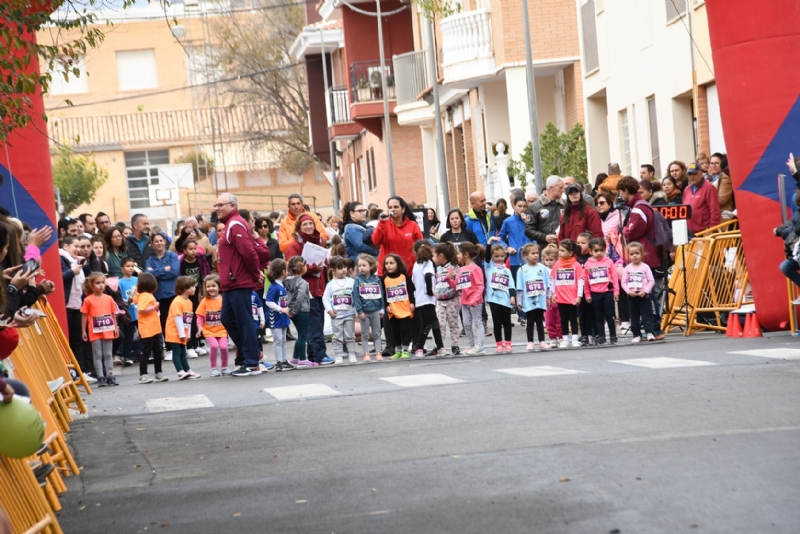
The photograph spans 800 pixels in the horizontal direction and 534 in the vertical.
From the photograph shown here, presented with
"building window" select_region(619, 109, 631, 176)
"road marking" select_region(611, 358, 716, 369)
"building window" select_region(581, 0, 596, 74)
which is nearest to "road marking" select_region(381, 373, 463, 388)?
"road marking" select_region(611, 358, 716, 369)

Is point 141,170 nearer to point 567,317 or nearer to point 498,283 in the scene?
point 498,283

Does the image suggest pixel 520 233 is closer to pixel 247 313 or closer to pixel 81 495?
pixel 247 313

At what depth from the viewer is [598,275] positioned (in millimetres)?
17188

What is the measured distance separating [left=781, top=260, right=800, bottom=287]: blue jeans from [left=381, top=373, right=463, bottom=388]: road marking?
3.92 meters

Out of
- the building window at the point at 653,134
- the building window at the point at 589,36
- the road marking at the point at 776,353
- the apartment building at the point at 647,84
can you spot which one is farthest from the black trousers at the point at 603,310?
the building window at the point at 589,36

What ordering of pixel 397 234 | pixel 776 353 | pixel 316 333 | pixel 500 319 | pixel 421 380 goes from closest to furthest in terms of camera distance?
pixel 776 353 < pixel 421 380 < pixel 500 319 < pixel 316 333 < pixel 397 234

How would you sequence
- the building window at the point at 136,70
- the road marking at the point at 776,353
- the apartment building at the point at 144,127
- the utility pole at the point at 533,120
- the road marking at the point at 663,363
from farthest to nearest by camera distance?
the building window at the point at 136,70, the apartment building at the point at 144,127, the utility pole at the point at 533,120, the road marking at the point at 776,353, the road marking at the point at 663,363

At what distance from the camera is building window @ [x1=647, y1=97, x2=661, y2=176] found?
30125 millimetres

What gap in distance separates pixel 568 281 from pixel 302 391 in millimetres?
4531

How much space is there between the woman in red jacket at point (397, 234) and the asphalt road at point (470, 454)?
4.49 meters

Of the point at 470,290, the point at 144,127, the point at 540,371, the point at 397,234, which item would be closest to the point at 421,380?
the point at 540,371

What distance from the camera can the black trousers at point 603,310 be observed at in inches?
677

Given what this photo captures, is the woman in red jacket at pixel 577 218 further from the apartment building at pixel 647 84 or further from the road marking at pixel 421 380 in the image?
the apartment building at pixel 647 84

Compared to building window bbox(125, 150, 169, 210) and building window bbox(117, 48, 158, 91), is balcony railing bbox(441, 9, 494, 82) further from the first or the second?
building window bbox(117, 48, 158, 91)
